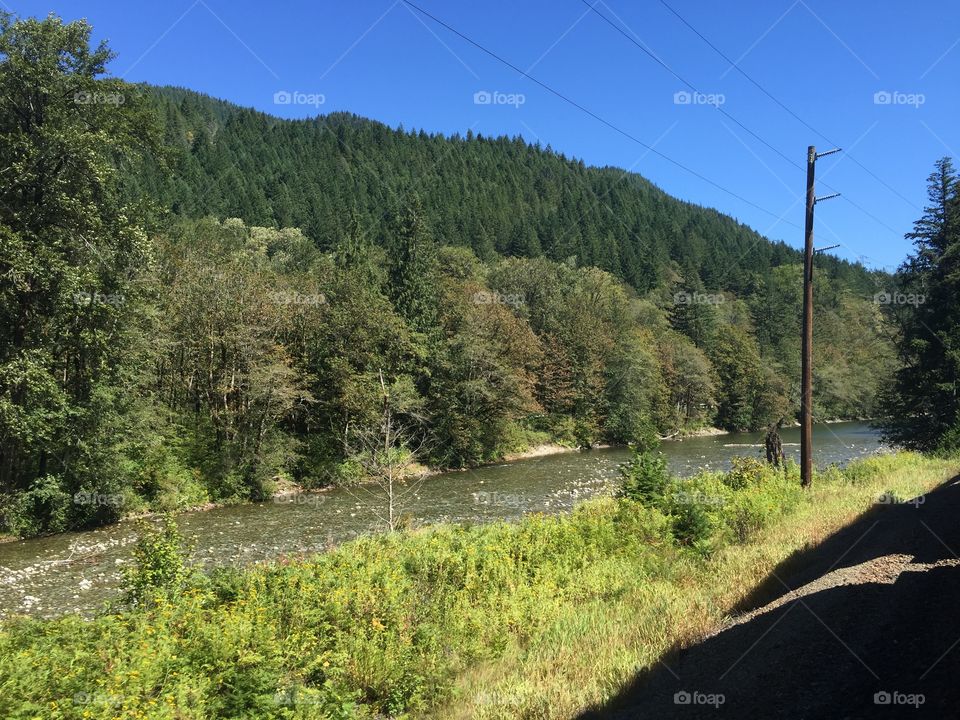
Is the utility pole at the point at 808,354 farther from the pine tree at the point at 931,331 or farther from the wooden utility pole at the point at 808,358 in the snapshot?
the pine tree at the point at 931,331

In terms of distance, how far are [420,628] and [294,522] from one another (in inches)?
655

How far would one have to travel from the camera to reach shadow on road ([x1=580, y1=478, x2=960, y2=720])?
5.03 metres

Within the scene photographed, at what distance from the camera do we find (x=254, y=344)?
31562 millimetres

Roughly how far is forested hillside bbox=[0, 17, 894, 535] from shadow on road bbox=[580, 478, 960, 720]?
1132 cm

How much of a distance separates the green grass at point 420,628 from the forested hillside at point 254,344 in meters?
6.75

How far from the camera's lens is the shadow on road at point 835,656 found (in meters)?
5.03

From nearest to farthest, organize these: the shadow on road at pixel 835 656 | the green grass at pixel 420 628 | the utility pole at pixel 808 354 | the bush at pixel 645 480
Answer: the shadow on road at pixel 835 656
the green grass at pixel 420 628
the bush at pixel 645 480
the utility pole at pixel 808 354

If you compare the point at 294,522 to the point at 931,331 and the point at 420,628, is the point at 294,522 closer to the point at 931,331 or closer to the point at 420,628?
the point at 420,628

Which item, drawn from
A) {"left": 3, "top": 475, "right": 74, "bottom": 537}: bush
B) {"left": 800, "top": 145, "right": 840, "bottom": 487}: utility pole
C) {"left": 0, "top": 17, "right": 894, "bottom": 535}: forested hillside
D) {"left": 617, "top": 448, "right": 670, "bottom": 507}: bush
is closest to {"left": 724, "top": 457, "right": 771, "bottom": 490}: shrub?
{"left": 800, "top": 145, "right": 840, "bottom": 487}: utility pole

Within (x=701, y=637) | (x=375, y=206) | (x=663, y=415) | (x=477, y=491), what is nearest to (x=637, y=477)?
(x=701, y=637)

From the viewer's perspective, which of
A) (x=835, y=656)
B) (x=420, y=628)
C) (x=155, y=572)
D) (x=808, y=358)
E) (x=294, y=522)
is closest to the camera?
(x=835, y=656)

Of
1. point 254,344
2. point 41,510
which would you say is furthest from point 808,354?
point 41,510

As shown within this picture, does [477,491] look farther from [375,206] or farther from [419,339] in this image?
[375,206]

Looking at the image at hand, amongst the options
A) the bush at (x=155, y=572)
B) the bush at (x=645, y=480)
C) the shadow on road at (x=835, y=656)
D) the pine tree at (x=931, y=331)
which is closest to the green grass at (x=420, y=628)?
the bush at (x=155, y=572)
